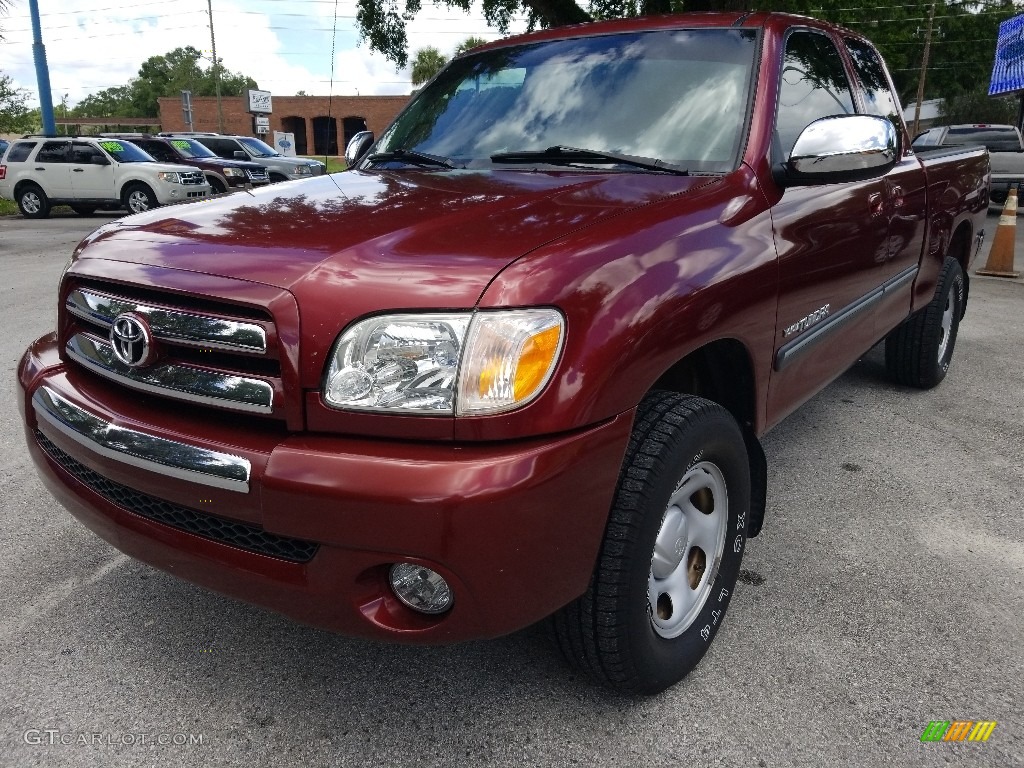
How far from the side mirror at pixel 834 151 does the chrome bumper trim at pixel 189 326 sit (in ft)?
5.45

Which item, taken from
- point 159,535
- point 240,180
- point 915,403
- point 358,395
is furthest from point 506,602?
point 240,180

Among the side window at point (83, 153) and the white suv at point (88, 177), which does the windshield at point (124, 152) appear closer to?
the white suv at point (88, 177)

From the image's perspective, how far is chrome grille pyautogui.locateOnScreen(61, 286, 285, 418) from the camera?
1.75 meters

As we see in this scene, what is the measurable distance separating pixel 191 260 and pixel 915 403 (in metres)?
4.10

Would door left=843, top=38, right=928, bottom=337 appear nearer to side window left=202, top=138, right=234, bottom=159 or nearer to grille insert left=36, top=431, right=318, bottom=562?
grille insert left=36, top=431, right=318, bottom=562

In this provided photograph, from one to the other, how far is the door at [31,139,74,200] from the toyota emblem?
1802cm

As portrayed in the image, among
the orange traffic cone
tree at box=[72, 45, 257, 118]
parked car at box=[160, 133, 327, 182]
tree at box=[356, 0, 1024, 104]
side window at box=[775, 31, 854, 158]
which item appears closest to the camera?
side window at box=[775, 31, 854, 158]

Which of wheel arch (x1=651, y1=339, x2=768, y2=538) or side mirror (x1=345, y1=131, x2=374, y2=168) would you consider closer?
wheel arch (x1=651, y1=339, x2=768, y2=538)

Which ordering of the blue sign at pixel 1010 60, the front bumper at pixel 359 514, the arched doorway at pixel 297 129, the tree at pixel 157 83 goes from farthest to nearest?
1. the tree at pixel 157 83
2. the arched doorway at pixel 297 129
3. the blue sign at pixel 1010 60
4. the front bumper at pixel 359 514

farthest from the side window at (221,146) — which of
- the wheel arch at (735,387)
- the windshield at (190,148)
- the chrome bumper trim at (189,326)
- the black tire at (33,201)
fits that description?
the wheel arch at (735,387)

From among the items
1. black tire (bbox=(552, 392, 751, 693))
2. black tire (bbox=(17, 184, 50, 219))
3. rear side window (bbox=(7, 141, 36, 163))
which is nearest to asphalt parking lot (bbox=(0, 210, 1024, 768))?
black tire (bbox=(552, 392, 751, 693))

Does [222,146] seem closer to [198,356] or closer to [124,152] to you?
[124,152]

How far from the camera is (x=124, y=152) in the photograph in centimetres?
1720

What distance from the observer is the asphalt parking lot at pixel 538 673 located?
1.98m
